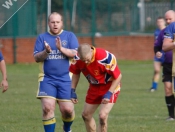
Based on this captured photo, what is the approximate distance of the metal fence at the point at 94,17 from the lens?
2789 centimetres

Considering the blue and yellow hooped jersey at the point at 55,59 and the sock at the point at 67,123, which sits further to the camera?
the sock at the point at 67,123

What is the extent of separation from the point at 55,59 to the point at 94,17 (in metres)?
20.7

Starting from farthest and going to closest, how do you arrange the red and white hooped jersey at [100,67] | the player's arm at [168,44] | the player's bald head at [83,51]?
the player's arm at [168,44]
the red and white hooped jersey at [100,67]
the player's bald head at [83,51]

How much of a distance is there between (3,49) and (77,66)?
1938 cm

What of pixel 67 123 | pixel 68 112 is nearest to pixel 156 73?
pixel 67 123

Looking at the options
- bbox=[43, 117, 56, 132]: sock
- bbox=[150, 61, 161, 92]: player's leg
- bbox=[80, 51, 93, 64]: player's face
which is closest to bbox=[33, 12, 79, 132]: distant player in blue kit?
bbox=[43, 117, 56, 132]: sock

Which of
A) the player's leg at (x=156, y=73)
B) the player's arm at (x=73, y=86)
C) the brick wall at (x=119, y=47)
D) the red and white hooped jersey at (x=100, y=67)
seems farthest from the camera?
the brick wall at (x=119, y=47)

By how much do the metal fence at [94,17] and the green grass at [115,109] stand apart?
578 centimetres

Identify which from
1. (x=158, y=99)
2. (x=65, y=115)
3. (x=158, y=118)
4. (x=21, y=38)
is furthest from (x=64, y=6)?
(x=65, y=115)

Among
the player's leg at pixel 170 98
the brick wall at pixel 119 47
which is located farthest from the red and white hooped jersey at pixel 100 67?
the brick wall at pixel 119 47

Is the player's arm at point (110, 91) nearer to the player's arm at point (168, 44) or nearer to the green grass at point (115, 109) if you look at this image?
the green grass at point (115, 109)

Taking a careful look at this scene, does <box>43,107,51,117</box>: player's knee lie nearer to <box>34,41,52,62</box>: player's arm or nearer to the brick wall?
<box>34,41,52,62</box>: player's arm

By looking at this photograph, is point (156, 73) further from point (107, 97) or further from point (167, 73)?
point (107, 97)

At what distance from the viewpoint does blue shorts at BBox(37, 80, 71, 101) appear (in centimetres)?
899
